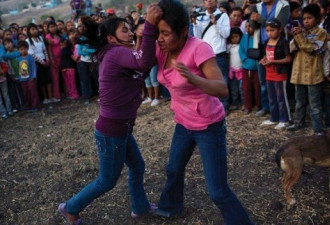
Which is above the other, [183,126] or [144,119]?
[183,126]

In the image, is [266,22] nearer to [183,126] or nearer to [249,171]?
[249,171]

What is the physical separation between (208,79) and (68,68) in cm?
756

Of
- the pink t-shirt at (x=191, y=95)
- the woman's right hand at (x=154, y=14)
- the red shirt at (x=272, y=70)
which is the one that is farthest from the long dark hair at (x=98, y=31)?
the red shirt at (x=272, y=70)

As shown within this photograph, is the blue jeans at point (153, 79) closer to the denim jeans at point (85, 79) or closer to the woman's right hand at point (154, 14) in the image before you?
the denim jeans at point (85, 79)

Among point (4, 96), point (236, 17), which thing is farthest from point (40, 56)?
point (236, 17)

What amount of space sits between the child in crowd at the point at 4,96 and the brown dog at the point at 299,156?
21.4 feet

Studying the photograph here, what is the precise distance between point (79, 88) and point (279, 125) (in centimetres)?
578

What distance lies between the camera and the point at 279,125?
19.3ft

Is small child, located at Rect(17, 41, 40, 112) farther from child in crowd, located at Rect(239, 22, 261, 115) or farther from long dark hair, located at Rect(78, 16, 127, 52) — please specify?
long dark hair, located at Rect(78, 16, 127, 52)

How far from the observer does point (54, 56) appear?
9.46 metres

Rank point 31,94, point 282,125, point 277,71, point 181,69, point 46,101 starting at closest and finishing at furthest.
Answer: point 181,69 → point 277,71 → point 282,125 → point 31,94 → point 46,101

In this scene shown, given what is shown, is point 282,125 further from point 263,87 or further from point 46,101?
point 46,101

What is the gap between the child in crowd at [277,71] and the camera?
5.59m

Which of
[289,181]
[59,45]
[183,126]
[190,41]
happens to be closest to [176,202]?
[183,126]
